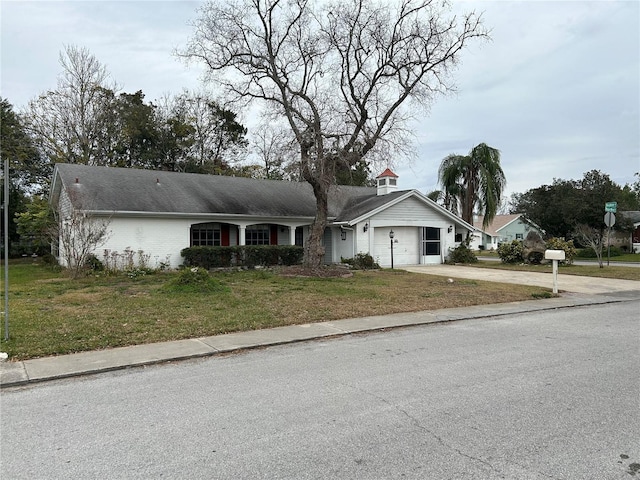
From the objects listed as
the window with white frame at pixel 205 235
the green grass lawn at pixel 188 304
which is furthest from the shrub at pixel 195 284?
the window with white frame at pixel 205 235

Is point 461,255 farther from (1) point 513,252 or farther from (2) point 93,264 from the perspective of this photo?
(2) point 93,264

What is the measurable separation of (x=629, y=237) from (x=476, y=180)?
2065 centimetres

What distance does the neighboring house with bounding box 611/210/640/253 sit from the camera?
39.7m

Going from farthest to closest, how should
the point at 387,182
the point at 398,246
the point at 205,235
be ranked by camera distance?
the point at 387,182
the point at 398,246
the point at 205,235

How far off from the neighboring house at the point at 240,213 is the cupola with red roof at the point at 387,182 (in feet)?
0.21

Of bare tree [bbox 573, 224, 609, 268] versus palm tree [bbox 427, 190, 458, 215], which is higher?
palm tree [bbox 427, 190, 458, 215]

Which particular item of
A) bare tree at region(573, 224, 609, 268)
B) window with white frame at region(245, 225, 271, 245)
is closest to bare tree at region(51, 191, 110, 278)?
window with white frame at region(245, 225, 271, 245)

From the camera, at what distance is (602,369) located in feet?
17.3

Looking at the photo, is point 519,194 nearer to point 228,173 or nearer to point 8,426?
point 228,173

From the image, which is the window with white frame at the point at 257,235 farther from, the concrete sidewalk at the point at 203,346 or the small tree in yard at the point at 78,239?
the concrete sidewalk at the point at 203,346

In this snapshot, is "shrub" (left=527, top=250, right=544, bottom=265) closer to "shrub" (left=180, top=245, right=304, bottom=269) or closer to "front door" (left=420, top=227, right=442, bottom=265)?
"front door" (left=420, top=227, right=442, bottom=265)

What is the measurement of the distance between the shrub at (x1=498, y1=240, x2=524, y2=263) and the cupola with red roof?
7029 mm

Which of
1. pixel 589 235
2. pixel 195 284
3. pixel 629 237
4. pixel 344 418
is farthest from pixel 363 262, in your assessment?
pixel 629 237

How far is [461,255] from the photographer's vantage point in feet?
79.8
